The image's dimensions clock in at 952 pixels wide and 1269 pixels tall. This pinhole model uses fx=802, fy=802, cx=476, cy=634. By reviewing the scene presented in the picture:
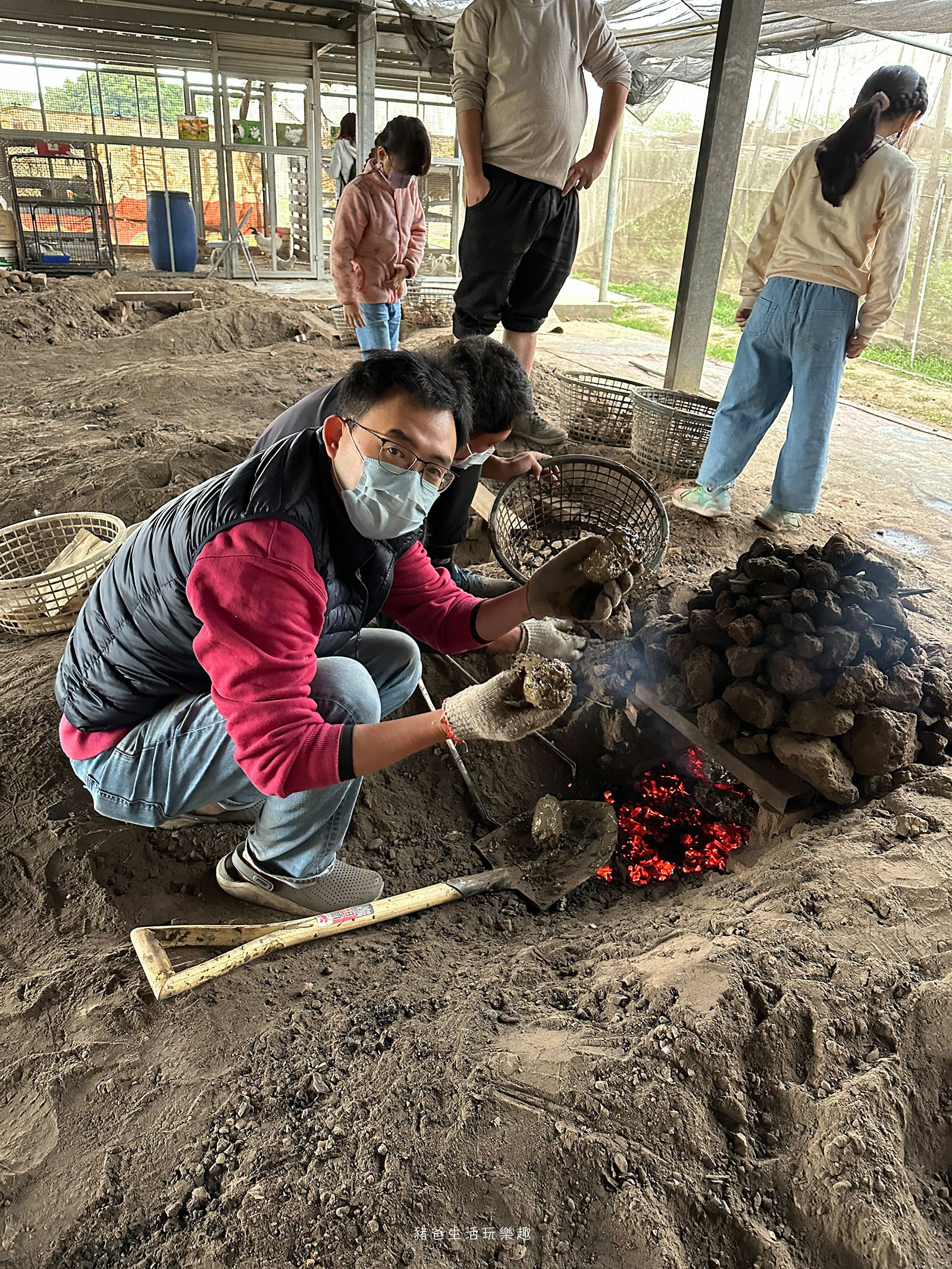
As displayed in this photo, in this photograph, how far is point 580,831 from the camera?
8.11 feet

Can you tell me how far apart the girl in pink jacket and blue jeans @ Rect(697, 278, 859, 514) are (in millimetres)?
2019

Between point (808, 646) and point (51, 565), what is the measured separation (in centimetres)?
291

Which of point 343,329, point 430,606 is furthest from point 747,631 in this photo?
point 343,329

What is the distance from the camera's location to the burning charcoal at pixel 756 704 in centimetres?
228

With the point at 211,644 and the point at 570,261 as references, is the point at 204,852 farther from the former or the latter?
the point at 570,261

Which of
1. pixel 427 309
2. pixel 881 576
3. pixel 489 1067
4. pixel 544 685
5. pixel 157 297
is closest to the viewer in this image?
pixel 489 1067

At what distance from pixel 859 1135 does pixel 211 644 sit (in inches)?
54.2

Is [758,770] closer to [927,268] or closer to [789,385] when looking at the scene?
[789,385]

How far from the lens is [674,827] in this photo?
2.59 m

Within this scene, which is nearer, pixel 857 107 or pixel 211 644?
pixel 211 644

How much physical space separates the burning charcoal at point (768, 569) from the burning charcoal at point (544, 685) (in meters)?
1.13

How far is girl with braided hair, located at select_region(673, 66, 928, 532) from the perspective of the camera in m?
3.12

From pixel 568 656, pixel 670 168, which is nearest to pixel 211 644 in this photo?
pixel 568 656

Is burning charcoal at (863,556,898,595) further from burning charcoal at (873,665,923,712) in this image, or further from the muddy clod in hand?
the muddy clod in hand
